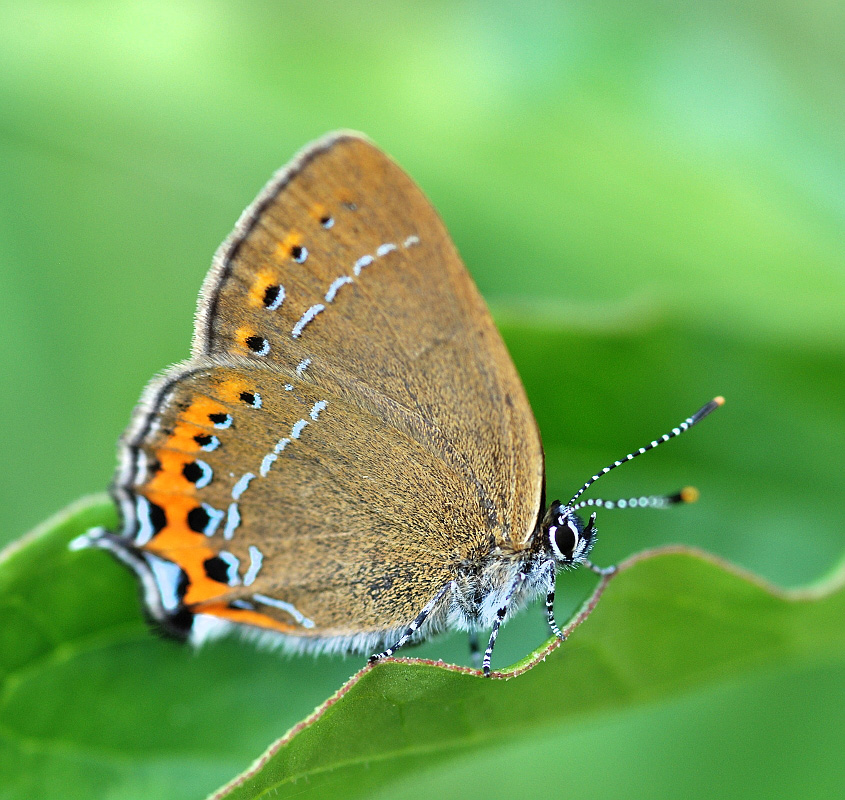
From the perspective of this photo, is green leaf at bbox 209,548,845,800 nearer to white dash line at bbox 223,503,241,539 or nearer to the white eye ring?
the white eye ring

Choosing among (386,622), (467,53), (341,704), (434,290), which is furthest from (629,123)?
(341,704)

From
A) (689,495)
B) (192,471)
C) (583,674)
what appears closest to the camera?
(583,674)

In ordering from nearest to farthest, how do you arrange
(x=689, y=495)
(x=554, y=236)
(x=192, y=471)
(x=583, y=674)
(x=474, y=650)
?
(x=583, y=674)
(x=689, y=495)
(x=192, y=471)
(x=474, y=650)
(x=554, y=236)

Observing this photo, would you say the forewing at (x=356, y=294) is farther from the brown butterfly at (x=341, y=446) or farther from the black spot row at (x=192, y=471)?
the black spot row at (x=192, y=471)

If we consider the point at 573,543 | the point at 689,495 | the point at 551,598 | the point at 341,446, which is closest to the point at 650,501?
the point at 689,495

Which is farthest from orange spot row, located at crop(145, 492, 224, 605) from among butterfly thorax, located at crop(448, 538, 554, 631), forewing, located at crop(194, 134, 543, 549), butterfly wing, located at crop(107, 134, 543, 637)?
butterfly thorax, located at crop(448, 538, 554, 631)

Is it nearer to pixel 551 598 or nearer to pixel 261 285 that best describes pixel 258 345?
pixel 261 285
